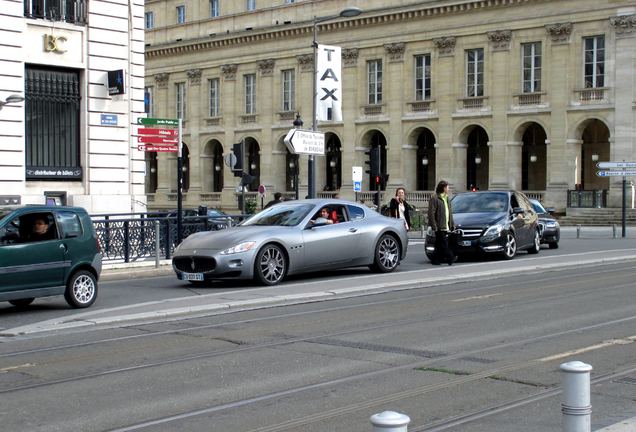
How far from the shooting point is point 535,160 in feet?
195

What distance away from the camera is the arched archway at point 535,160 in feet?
197

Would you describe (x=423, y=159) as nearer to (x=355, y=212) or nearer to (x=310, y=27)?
(x=310, y=27)

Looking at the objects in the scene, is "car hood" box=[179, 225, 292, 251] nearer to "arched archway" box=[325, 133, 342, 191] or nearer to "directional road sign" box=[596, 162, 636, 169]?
"directional road sign" box=[596, 162, 636, 169]

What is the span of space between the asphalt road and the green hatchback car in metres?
2.03

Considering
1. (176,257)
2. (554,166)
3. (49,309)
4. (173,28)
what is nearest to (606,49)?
(554,166)

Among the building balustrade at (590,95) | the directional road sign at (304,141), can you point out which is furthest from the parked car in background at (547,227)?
the building balustrade at (590,95)

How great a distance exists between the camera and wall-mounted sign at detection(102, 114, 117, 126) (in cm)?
2773

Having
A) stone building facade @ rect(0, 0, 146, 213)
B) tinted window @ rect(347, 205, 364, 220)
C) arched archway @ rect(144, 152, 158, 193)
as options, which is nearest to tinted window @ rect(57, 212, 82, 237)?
tinted window @ rect(347, 205, 364, 220)

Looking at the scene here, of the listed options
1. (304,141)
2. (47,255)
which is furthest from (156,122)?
(47,255)

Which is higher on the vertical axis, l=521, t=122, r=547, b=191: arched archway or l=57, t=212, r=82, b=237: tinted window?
l=521, t=122, r=547, b=191: arched archway

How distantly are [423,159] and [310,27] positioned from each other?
1195cm

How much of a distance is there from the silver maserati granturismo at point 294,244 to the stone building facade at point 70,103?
9.32 metres

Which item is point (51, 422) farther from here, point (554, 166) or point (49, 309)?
point (554, 166)

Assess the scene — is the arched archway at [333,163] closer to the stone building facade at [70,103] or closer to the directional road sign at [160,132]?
the stone building facade at [70,103]
